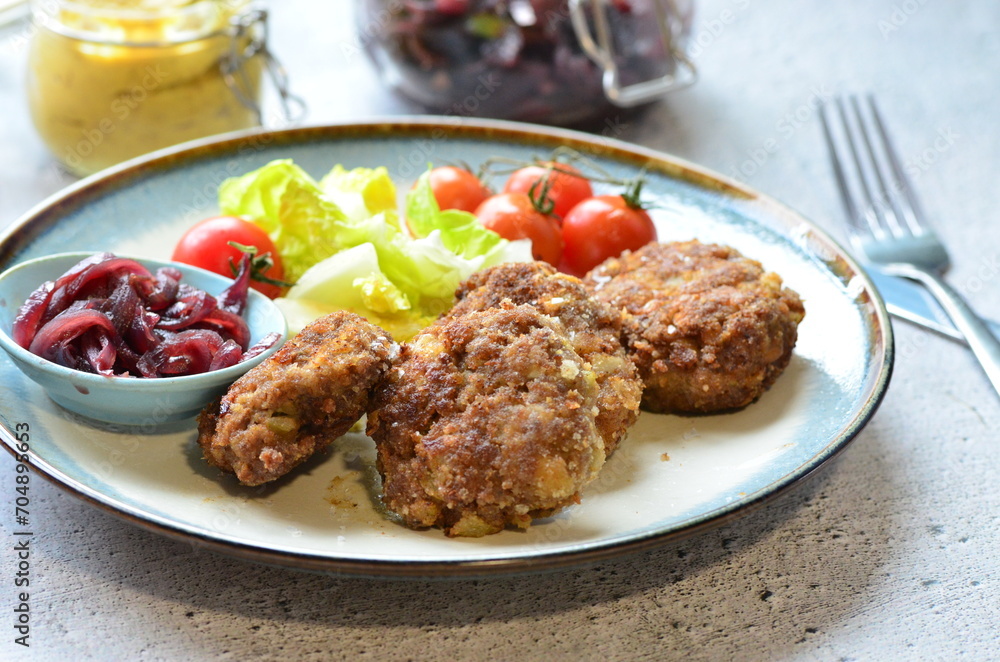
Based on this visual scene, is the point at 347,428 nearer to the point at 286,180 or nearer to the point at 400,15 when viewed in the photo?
the point at 286,180

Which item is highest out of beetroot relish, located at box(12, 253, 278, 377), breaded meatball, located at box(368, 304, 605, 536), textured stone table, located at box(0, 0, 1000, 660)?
beetroot relish, located at box(12, 253, 278, 377)

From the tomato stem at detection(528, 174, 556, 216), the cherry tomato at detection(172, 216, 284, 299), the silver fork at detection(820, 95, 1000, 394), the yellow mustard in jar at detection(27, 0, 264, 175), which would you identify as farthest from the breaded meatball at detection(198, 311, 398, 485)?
the silver fork at detection(820, 95, 1000, 394)

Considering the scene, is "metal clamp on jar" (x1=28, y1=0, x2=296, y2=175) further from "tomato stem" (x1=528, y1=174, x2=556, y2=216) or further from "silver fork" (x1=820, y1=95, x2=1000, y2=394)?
"silver fork" (x1=820, y1=95, x2=1000, y2=394)

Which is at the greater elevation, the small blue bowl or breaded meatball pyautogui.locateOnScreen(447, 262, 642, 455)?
the small blue bowl

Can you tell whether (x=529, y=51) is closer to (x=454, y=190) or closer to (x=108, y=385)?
(x=454, y=190)

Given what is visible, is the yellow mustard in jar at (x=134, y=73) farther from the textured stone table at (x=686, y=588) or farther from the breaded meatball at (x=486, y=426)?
the breaded meatball at (x=486, y=426)

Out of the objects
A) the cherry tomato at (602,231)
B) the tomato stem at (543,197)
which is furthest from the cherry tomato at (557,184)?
the cherry tomato at (602,231)

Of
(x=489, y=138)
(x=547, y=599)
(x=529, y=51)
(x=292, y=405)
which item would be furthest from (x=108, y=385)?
(x=529, y=51)
